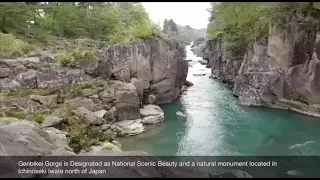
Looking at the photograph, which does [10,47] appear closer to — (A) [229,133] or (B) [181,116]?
(B) [181,116]

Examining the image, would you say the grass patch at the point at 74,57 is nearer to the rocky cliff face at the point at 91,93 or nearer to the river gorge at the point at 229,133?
the rocky cliff face at the point at 91,93

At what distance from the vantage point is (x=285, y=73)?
21812mm

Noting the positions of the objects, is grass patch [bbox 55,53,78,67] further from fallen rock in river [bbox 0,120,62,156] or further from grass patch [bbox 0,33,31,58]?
fallen rock in river [bbox 0,120,62,156]

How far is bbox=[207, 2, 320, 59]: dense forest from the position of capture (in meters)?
20.5

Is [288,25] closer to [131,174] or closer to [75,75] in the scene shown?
[75,75]

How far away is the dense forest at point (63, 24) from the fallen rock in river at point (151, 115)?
16.9 ft

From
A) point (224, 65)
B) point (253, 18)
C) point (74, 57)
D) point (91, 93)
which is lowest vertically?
point (91, 93)

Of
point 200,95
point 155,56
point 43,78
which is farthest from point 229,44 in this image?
point 43,78

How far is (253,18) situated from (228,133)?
1418cm

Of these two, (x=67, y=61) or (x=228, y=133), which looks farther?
(x=67, y=61)

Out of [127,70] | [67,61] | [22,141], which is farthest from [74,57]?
[22,141]

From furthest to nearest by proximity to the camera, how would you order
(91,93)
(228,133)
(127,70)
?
(127,70) → (91,93) → (228,133)

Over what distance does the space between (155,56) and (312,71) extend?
1063cm

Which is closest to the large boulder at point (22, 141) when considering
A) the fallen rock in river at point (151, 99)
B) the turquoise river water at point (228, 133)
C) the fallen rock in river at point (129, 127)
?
the turquoise river water at point (228, 133)
